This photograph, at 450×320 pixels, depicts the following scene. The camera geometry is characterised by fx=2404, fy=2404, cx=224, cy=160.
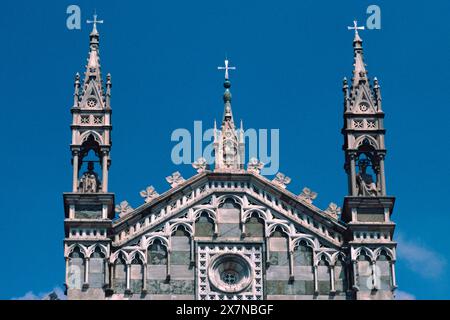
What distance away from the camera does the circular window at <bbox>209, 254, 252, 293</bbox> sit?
67.1 m

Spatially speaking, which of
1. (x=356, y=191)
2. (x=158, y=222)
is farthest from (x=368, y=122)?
(x=158, y=222)

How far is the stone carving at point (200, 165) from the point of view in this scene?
6888 cm

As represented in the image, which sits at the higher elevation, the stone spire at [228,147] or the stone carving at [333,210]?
the stone spire at [228,147]

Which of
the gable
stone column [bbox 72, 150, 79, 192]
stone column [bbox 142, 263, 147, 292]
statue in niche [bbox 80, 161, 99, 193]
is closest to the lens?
stone column [bbox 142, 263, 147, 292]

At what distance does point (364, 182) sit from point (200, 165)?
15.5 feet

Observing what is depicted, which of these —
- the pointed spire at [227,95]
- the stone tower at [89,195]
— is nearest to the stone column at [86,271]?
the stone tower at [89,195]

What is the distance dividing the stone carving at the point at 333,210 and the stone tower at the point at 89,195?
6.16 metres

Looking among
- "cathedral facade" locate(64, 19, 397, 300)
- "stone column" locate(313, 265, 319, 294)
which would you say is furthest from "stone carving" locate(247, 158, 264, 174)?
"stone column" locate(313, 265, 319, 294)

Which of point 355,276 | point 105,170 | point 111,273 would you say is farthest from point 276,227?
point 105,170

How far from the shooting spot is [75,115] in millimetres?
69188

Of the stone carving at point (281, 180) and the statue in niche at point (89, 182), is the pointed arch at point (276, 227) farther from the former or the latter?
the statue in niche at point (89, 182)

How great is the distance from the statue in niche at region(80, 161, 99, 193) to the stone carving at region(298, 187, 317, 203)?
584 centimetres

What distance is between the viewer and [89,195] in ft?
223

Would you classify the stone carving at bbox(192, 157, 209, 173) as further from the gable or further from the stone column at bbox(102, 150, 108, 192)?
the stone column at bbox(102, 150, 108, 192)
